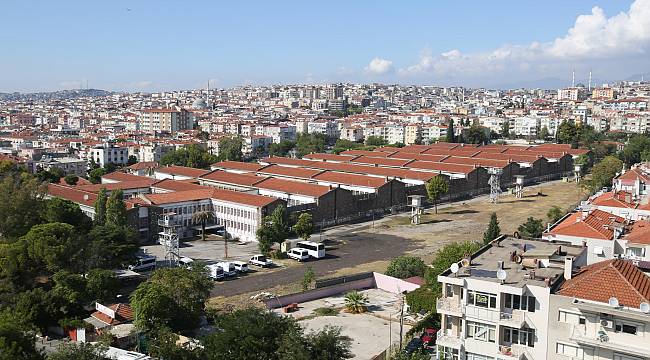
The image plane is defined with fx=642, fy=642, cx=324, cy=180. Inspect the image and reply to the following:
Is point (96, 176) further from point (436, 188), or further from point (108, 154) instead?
point (436, 188)

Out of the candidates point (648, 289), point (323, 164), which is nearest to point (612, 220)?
point (648, 289)

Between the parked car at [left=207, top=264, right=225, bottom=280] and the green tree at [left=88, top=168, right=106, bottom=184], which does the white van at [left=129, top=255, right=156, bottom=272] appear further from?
the green tree at [left=88, top=168, right=106, bottom=184]

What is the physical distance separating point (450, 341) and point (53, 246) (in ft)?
49.5

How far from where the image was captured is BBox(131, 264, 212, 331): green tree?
58.4 feet

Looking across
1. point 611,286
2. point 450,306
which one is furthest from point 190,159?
point 611,286

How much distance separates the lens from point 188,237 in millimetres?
33188

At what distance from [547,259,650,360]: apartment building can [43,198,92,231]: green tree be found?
2090cm

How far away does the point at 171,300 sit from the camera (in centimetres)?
1830

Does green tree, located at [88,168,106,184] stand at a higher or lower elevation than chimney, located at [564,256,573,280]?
lower

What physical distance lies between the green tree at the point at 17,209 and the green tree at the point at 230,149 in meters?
32.5

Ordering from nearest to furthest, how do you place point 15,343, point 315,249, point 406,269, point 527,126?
point 15,343
point 406,269
point 315,249
point 527,126

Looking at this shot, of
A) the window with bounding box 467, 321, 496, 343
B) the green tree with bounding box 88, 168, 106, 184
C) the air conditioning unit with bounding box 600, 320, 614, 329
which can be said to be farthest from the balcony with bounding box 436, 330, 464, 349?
the green tree with bounding box 88, 168, 106, 184

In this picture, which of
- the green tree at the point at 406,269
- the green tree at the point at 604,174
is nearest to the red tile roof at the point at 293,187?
the green tree at the point at 406,269

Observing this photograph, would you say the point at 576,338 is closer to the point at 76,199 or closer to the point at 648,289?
the point at 648,289
